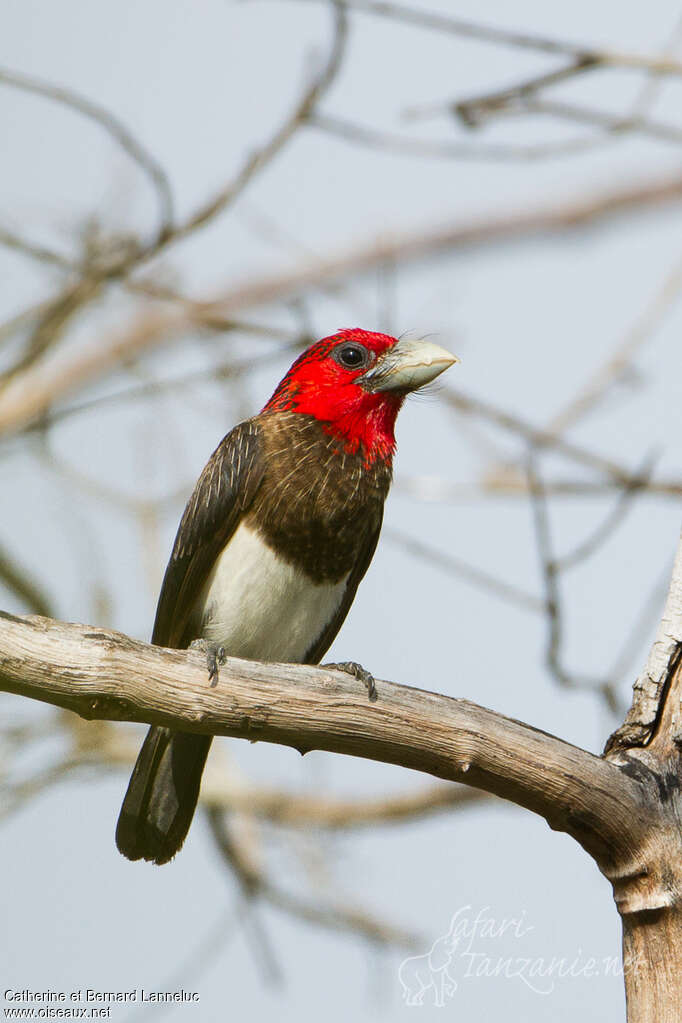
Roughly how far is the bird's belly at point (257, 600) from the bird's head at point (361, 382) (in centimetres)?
50

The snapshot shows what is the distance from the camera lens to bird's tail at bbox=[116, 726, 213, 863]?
4.31 meters

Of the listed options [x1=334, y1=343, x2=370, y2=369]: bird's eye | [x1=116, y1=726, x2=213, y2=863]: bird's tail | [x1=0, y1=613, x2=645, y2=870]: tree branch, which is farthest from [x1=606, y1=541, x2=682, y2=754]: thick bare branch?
[x1=334, y1=343, x2=370, y2=369]: bird's eye

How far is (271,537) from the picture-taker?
4.34m

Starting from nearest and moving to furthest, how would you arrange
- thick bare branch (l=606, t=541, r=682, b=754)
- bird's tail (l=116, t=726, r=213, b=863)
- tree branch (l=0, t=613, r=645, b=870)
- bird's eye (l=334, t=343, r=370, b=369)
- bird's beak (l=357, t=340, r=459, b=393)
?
tree branch (l=0, t=613, r=645, b=870)
thick bare branch (l=606, t=541, r=682, b=754)
bird's tail (l=116, t=726, r=213, b=863)
bird's beak (l=357, t=340, r=459, b=393)
bird's eye (l=334, t=343, r=370, b=369)

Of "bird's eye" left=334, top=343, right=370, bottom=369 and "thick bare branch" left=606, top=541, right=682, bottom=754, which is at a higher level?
"bird's eye" left=334, top=343, right=370, bottom=369

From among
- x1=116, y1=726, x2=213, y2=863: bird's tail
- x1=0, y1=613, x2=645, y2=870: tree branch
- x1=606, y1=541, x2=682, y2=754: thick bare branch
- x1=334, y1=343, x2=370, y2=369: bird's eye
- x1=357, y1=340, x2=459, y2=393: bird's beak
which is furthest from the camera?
x1=334, y1=343, x2=370, y2=369: bird's eye

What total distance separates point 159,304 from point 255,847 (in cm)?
309

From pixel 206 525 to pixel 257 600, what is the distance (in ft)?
1.03

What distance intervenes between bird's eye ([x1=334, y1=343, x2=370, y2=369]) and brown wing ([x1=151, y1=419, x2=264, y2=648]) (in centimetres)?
45

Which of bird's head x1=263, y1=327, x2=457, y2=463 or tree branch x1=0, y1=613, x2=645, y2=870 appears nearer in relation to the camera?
tree branch x1=0, y1=613, x2=645, y2=870

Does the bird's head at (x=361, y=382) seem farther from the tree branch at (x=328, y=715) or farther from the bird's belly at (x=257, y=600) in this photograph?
the tree branch at (x=328, y=715)

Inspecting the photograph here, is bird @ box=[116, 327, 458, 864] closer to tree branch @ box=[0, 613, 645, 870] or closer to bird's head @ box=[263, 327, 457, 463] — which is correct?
bird's head @ box=[263, 327, 457, 463]

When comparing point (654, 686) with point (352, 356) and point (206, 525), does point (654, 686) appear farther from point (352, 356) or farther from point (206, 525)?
point (352, 356)

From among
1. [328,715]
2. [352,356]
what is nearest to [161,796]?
[328,715]
